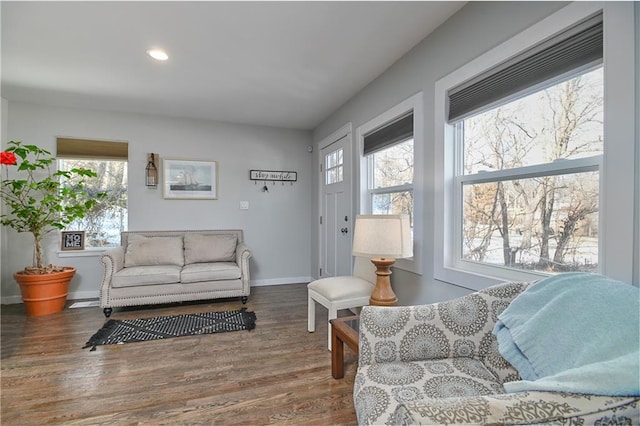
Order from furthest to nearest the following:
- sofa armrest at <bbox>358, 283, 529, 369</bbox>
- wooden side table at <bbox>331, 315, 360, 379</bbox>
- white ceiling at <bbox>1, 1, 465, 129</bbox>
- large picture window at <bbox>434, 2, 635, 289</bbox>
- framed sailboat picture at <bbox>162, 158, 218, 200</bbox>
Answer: framed sailboat picture at <bbox>162, 158, 218, 200</bbox> < white ceiling at <bbox>1, 1, 465, 129</bbox> < wooden side table at <bbox>331, 315, 360, 379</bbox> < sofa armrest at <bbox>358, 283, 529, 369</bbox> < large picture window at <bbox>434, 2, 635, 289</bbox>

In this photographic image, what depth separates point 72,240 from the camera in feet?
12.0

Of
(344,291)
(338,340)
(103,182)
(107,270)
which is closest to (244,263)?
(107,270)

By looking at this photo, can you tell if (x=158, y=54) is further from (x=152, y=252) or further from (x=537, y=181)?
(x=537, y=181)

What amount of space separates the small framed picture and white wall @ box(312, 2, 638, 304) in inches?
150

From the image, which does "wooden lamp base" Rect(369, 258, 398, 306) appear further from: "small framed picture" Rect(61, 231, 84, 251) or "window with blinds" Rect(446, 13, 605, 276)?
"small framed picture" Rect(61, 231, 84, 251)

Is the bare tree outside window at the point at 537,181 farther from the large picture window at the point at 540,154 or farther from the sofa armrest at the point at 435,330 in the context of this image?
the sofa armrest at the point at 435,330

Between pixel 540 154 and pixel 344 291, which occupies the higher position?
pixel 540 154

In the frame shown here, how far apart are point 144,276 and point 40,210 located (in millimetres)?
1364

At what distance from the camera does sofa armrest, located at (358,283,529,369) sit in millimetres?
1284

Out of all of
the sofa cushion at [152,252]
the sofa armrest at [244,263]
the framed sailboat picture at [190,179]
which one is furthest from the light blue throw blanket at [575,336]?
the framed sailboat picture at [190,179]

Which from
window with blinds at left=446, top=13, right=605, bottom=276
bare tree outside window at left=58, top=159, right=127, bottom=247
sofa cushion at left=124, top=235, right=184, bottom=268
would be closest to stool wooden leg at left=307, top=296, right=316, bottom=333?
window with blinds at left=446, top=13, right=605, bottom=276

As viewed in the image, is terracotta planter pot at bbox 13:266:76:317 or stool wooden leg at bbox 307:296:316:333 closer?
stool wooden leg at bbox 307:296:316:333

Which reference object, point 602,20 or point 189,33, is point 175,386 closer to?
point 189,33

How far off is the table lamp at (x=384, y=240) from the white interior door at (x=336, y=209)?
4.08 ft
